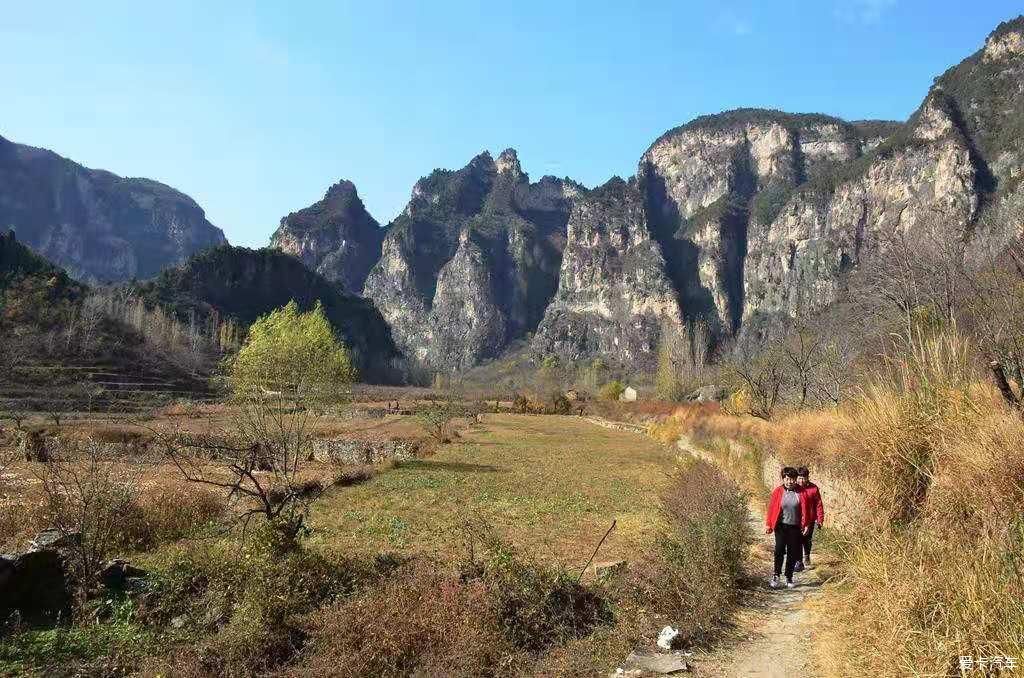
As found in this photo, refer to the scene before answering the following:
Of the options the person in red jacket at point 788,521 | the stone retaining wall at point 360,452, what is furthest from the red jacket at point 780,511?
the stone retaining wall at point 360,452

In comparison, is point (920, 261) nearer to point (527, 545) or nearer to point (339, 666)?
point (527, 545)

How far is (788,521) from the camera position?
427 inches

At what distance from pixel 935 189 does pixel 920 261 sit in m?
161

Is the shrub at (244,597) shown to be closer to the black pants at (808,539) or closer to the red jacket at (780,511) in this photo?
the red jacket at (780,511)

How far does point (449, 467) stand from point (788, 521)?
22.6 metres

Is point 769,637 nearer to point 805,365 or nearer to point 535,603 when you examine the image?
point 535,603

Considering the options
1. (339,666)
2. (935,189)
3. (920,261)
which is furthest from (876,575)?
(935,189)

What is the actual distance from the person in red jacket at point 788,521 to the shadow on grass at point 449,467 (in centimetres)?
2022

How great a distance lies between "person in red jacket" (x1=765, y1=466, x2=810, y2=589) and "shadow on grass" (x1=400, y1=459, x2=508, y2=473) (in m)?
20.2

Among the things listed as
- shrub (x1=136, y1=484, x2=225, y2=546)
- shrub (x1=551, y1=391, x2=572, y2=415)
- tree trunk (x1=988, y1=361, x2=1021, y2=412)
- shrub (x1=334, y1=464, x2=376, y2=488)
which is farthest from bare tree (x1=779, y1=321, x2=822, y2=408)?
shrub (x1=551, y1=391, x2=572, y2=415)

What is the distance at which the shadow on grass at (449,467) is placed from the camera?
100 ft

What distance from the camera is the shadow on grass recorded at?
30.5 metres

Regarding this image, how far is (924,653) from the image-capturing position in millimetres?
5230

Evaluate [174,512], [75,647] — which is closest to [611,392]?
[174,512]
